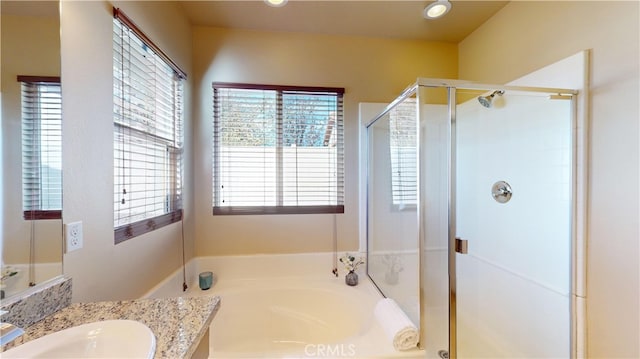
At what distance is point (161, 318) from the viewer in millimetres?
866

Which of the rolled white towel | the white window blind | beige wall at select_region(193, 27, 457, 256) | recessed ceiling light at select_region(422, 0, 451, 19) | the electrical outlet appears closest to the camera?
the electrical outlet

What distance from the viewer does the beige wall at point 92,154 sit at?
0.97 metres

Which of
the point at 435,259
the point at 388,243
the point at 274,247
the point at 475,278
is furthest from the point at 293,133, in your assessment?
the point at 475,278

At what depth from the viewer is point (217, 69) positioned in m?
2.08

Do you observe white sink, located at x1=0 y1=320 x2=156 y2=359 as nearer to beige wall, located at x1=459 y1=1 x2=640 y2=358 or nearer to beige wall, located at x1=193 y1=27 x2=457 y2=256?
beige wall, located at x1=193 y1=27 x2=457 y2=256

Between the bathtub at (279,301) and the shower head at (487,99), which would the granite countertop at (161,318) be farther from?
the shower head at (487,99)

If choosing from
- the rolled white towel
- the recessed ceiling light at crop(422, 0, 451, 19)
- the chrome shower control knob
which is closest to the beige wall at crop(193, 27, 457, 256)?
the recessed ceiling light at crop(422, 0, 451, 19)

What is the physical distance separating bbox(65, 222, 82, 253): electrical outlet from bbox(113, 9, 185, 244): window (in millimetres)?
227

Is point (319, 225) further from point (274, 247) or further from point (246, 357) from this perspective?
point (246, 357)

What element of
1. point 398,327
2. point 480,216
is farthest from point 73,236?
point 480,216

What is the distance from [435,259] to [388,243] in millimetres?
587

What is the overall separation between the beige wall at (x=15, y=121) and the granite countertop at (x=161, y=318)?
22 centimetres

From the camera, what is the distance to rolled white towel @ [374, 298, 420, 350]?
1251 millimetres

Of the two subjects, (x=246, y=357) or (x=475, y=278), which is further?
(x=475, y=278)
